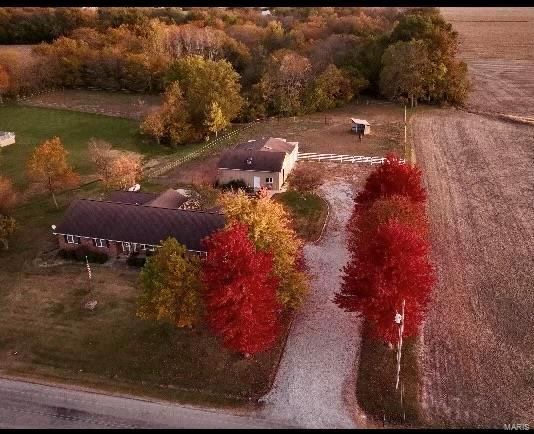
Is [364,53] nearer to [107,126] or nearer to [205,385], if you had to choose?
[107,126]

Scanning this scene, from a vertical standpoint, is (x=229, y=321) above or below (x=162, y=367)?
above

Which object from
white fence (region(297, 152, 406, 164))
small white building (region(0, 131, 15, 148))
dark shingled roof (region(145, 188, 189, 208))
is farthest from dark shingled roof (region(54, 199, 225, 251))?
small white building (region(0, 131, 15, 148))

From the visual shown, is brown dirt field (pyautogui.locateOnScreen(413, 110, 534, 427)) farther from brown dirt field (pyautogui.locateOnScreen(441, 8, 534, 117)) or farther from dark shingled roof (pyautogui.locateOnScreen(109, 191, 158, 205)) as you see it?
dark shingled roof (pyautogui.locateOnScreen(109, 191, 158, 205))

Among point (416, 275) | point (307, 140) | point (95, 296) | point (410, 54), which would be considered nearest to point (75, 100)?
point (307, 140)

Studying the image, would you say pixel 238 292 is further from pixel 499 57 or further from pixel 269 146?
pixel 499 57

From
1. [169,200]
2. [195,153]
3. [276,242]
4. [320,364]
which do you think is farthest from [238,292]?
[195,153]

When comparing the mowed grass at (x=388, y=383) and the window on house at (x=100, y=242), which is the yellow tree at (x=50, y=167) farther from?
the mowed grass at (x=388, y=383)
